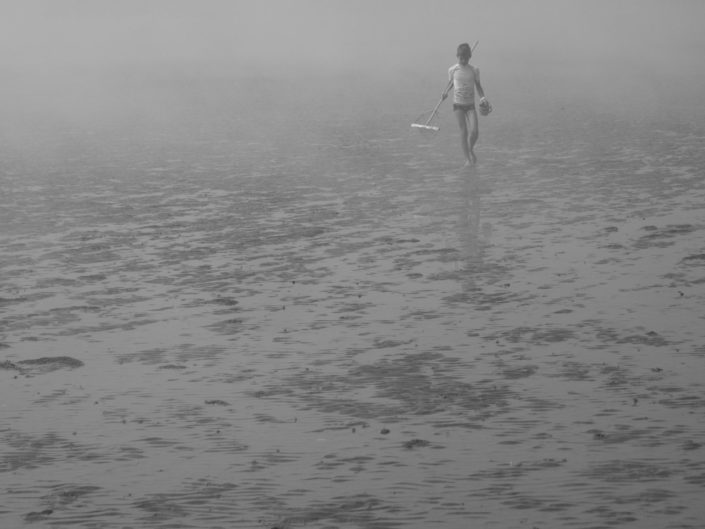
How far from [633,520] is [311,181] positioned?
1248 centimetres

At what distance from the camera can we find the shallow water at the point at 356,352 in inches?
285

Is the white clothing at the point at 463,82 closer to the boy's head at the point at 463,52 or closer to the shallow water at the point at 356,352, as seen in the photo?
the boy's head at the point at 463,52

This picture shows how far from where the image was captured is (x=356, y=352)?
991 centimetres

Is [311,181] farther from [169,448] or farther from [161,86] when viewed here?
[161,86]

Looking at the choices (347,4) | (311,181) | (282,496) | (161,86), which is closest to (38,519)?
(282,496)

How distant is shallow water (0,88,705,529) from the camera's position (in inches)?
285

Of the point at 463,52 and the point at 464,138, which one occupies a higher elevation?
the point at 463,52

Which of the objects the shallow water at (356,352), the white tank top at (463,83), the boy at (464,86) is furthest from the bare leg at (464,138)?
the shallow water at (356,352)

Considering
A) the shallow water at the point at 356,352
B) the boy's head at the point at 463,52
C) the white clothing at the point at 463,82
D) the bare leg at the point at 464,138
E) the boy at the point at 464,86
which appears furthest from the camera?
the white clothing at the point at 463,82

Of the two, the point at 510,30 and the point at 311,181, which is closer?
the point at 311,181

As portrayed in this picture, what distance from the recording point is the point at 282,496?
284 inches

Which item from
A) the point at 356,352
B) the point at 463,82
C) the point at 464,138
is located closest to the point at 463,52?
the point at 463,82

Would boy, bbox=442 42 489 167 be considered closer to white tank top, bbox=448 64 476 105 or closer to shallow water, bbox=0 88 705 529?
white tank top, bbox=448 64 476 105

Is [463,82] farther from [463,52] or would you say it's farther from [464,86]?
[463,52]
